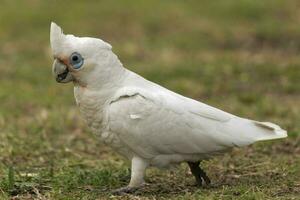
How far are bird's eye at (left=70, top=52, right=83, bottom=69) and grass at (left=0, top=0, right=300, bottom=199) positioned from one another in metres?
0.92

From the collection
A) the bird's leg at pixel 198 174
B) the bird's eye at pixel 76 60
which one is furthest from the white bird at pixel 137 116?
the bird's leg at pixel 198 174

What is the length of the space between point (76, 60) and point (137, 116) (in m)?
0.60

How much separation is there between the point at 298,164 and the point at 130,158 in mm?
1724

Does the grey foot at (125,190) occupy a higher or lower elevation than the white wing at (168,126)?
lower

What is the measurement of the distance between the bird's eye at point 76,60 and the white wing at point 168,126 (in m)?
0.35

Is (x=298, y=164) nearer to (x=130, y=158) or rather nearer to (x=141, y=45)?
(x=130, y=158)

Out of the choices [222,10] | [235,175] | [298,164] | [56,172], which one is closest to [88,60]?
[56,172]

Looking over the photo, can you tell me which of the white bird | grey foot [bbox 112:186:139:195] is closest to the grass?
grey foot [bbox 112:186:139:195]

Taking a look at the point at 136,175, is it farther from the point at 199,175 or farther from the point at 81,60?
the point at 81,60

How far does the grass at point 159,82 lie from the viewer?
607 centimetres

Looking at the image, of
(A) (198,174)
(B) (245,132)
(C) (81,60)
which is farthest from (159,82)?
(C) (81,60)

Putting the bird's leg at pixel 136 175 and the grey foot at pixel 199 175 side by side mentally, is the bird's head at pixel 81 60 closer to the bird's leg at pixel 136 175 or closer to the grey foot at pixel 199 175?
the bird's leg at pixel 136 175

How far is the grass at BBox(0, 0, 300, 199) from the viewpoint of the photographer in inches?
239

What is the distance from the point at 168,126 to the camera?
219 inches
